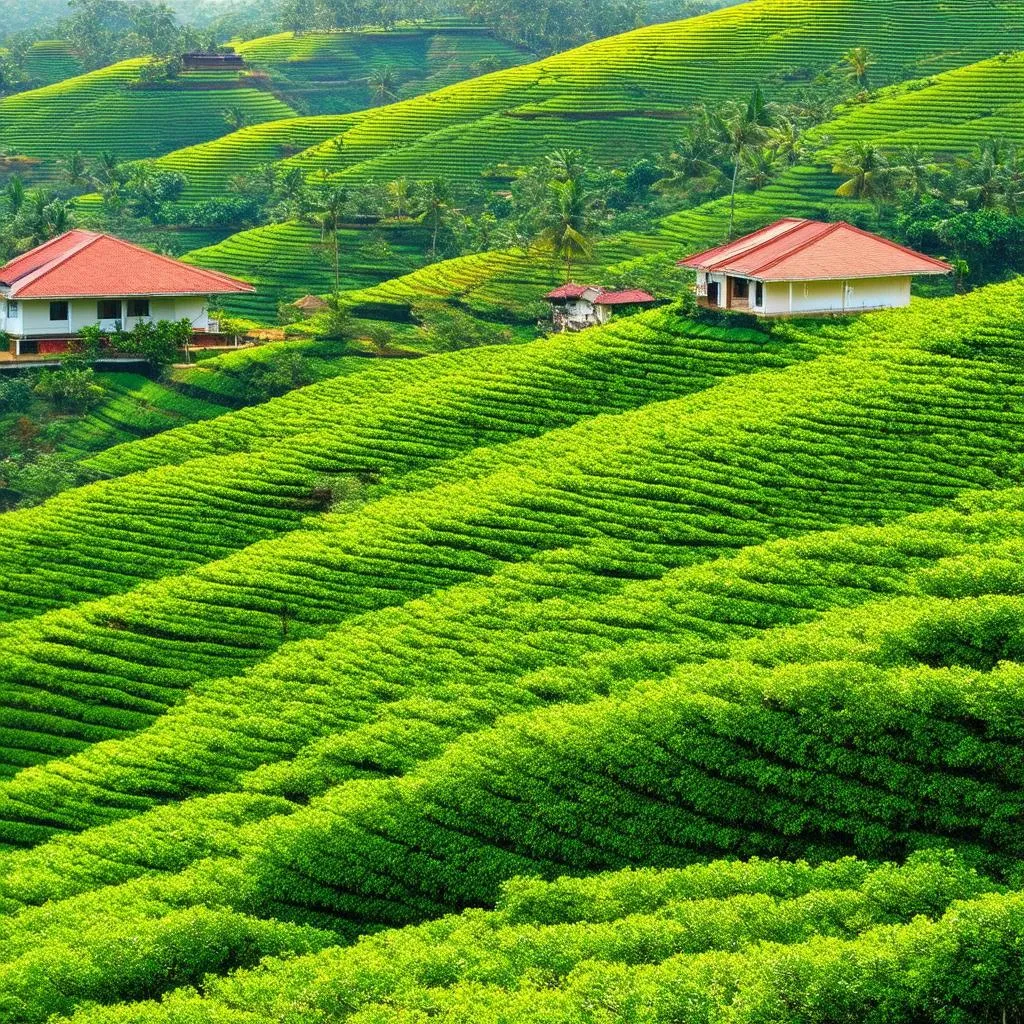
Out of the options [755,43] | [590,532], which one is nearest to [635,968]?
[590,532]

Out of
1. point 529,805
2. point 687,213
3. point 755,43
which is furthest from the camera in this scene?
point 755,43

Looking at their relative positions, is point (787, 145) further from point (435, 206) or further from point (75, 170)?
point (75, 170)

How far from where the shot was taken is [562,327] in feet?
203

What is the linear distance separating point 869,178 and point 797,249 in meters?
16.5

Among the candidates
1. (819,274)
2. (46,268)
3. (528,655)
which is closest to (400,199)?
(46,268)

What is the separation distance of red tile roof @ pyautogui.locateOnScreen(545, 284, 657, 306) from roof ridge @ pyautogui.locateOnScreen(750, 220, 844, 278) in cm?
864

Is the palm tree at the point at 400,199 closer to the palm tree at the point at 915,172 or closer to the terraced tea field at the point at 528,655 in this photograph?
the palm tree at the point at 915,172

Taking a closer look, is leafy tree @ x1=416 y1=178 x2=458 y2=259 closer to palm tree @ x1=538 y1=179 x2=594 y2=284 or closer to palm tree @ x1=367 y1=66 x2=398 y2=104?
palm tree @ x1=538 y1=179 x2=594 y2=284

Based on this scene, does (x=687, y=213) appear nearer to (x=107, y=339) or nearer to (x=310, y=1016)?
(x=107, y=339)

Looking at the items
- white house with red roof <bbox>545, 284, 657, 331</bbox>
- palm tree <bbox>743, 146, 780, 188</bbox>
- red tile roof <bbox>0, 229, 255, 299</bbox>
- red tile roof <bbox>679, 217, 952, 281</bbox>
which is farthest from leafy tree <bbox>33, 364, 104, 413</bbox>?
palm tree <bbox>743, 146, 780, 188</bbox>

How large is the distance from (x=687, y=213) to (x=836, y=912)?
2102 inches

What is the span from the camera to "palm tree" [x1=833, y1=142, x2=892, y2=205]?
211 ft

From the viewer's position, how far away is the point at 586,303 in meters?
61.8

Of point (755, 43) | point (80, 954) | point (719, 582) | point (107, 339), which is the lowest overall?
point (80, 954)
